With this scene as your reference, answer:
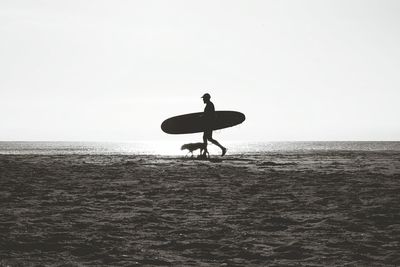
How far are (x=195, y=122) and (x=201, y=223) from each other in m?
21.0

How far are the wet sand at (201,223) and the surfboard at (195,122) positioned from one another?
1608cm

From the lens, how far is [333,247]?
18.0ft

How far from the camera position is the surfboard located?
2791cm

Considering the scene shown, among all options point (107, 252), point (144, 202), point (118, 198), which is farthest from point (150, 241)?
point (118, 198)

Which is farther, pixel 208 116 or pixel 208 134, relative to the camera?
pixel 208 134

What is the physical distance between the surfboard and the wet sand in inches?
633

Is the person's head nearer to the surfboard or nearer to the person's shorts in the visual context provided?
the person's shorts

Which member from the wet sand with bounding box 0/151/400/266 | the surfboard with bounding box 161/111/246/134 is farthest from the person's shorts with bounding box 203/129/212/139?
the wet sand with bounding box 0/151/400/266

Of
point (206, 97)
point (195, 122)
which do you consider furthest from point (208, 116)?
point (195, 122)

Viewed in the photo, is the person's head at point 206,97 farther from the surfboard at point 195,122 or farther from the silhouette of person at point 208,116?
the surfboard at point 195,122

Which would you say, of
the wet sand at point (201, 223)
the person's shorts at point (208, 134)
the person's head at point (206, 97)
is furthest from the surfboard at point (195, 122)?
the wet sand at point (201, 223)

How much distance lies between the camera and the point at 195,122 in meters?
27.8

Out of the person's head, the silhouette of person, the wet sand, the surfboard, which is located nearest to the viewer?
the wet sand

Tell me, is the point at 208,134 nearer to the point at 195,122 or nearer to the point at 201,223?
the point at 195,122
